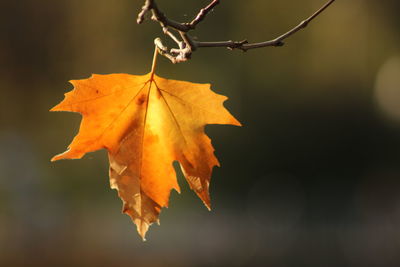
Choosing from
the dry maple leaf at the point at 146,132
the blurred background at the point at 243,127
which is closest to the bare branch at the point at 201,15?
the dry maple leaf at the point at 146,132

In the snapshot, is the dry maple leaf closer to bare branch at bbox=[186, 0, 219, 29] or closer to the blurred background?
bare branch at bbox=[186, 0, 219, 29]

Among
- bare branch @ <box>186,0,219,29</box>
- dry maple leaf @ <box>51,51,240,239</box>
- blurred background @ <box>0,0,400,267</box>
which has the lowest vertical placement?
blurred background @ <box>0,0,400,267</box>

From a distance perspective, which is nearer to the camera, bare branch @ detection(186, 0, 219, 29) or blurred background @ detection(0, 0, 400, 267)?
bare branch @ detection(186, 0, 219, 29)

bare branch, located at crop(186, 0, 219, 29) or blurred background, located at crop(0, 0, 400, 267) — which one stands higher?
bare branch, located at crop(186, 0, 219, 29)

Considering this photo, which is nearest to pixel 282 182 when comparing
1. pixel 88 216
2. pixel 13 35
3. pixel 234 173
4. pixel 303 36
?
pixel 234 173

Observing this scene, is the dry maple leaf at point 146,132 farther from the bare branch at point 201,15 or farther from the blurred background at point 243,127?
the blurred background at point 243,127

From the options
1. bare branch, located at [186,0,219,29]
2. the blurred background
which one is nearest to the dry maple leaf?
bare branch, located at [186,0,219,29]
